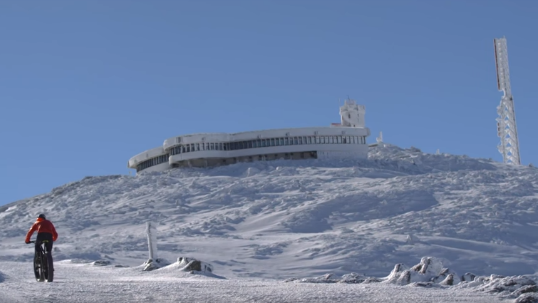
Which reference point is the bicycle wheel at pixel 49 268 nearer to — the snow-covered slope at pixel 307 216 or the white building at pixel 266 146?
the snow-covered slope at pixel 307 216

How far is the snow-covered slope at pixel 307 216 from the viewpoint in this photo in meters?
41.2

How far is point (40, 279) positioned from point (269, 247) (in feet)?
86.1

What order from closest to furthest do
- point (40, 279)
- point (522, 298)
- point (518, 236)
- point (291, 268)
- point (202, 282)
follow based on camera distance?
point (522, 298) → point (202, 282) → point (40, 279) → point (291, 268) → point (518, 236)

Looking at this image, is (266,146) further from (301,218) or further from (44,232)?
(44,232)

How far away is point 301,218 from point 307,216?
496 mm

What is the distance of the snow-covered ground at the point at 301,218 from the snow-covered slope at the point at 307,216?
0.32 feet

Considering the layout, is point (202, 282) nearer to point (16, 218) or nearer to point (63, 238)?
point (63, 238)

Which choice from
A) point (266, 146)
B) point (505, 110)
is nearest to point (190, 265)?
point (266, 146)

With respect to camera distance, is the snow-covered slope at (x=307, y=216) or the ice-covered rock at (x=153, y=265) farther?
the snow-covered slope at (x=307, y=216)

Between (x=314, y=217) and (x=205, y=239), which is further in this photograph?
(x=314, y=217)

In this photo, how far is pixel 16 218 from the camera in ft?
200

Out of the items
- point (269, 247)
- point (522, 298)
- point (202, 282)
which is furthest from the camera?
point (269, 247)

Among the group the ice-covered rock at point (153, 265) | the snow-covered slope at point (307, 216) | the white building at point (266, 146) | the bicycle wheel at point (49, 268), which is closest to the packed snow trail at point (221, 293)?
the bicycle wheel at point (49, 268)

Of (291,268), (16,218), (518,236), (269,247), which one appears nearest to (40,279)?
(291,268)
